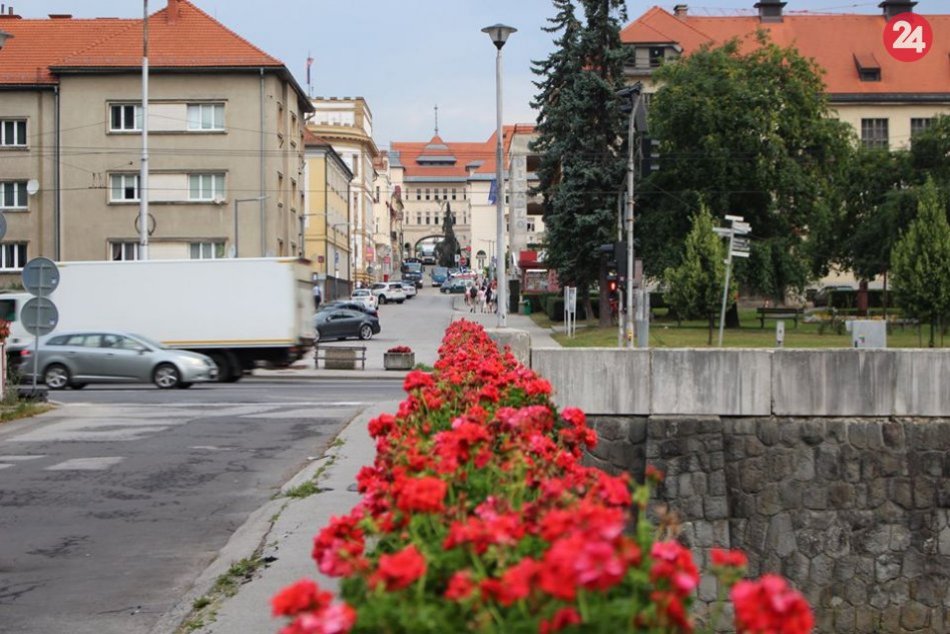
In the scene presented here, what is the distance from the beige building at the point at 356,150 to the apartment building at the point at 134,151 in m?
55.7

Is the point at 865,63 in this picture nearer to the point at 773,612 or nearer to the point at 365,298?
the point at 365,298

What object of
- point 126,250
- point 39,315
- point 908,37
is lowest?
point 39,315

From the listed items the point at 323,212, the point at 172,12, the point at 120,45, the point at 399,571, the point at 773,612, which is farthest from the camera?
the point at 323,212

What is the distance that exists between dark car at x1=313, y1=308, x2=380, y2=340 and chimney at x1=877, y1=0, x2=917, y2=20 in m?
51.4

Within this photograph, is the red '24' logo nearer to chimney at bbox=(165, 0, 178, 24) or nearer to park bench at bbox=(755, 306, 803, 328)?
park bench at bbox=(755, 306, 803, 328)

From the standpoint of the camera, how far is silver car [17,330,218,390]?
30797mm

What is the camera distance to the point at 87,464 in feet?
53.1

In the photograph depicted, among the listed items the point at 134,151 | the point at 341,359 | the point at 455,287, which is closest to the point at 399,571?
the point at 341,359

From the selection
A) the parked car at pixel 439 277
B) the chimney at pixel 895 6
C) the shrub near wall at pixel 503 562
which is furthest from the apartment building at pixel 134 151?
the parked car at pixel 439 277

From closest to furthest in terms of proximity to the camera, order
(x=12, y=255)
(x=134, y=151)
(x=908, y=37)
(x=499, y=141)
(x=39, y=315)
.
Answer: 1. (x=39, y=315)
2. (x=499, y=141)
3. (x=134, y=151)
4. (x=12, y=255)
5. (x=908, y=37)

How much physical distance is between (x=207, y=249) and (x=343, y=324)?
7046 millimetres

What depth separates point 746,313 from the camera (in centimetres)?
7269

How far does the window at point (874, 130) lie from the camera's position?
295 feet

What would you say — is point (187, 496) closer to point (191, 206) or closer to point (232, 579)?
point (232, 579)
